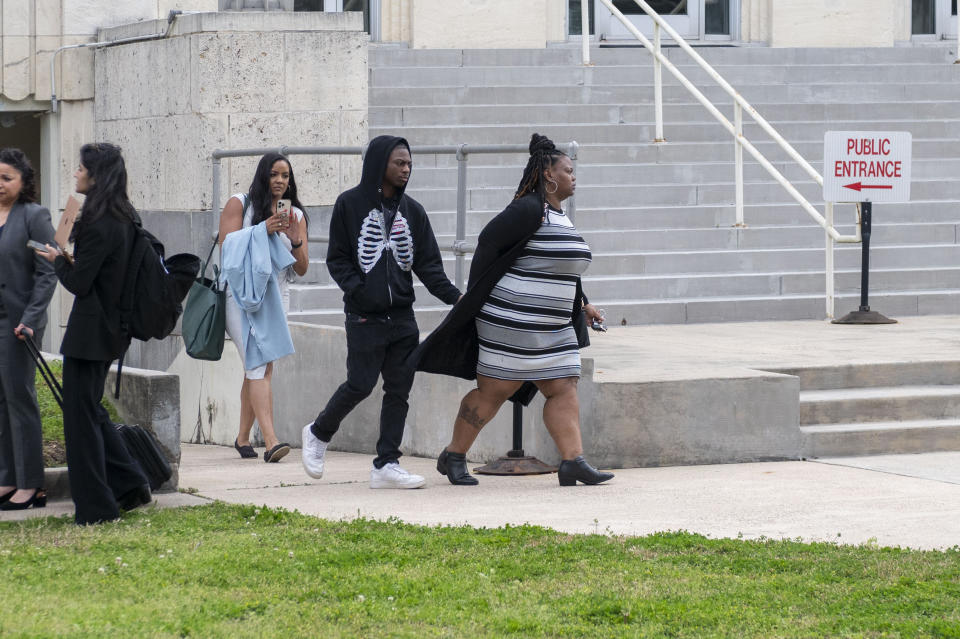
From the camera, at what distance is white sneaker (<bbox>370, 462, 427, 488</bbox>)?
8.42 meters

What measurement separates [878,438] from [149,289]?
4.68 meters

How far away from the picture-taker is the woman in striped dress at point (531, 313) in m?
8.20

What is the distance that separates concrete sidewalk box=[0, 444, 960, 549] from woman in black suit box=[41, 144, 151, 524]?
572mm

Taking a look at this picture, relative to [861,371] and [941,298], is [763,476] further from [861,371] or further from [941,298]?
[941,298]

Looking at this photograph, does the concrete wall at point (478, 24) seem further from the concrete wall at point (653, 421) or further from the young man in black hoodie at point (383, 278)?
the young man in black hoodie at point (383, 278)

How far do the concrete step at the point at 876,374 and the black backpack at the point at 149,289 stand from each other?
4122 mm

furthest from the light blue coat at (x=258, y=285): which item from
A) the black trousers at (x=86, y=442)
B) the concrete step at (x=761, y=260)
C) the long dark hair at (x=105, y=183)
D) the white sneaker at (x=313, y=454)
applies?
the concrete step at (x=761, y=260)

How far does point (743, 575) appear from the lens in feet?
20.2

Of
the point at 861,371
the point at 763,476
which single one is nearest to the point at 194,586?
the point at 763,476

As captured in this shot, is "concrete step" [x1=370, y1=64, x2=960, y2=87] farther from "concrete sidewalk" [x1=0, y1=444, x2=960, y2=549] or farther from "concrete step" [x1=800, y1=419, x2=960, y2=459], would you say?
"concrete sidewalk" [x1=0, y1=444, x2=960, y2=549]

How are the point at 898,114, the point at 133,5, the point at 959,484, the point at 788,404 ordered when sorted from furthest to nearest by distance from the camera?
the point at 898,114 < the point at 133,5 < the point at 788,404 < the point at 959,484

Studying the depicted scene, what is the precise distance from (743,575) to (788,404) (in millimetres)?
3382

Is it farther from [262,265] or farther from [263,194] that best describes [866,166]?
[262,265]

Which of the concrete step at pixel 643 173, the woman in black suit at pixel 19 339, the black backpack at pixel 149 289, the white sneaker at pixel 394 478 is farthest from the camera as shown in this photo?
the concrete step at pixel 643 173
